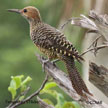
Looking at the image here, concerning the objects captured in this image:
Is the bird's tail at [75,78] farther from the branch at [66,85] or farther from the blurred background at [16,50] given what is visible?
the blurred background at [16,50]

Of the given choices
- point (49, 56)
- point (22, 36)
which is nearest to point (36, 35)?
Answer: point (49, 56)

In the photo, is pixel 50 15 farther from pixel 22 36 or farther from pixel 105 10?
pixel 22 36

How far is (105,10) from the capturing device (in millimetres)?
7191

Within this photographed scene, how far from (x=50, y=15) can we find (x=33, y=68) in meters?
17.0

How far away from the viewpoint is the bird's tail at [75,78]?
427 centimetres

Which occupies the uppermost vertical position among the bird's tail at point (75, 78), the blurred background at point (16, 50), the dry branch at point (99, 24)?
the dry branch at point (99, 24)

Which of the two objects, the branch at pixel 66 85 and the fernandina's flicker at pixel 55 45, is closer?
the branch at pixel 66 85

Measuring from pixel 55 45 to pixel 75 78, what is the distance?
77 centimetres

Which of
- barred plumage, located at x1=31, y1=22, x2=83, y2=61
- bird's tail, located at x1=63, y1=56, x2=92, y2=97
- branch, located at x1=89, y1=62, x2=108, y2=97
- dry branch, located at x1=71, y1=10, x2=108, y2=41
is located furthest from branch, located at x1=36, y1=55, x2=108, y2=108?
dry branch, located at x1=71, y1=10, x2=108, y2=41

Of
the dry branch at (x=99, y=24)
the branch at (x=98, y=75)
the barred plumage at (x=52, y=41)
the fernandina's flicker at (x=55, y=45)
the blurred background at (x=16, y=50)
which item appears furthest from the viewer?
the blurred background at (x=16, y=50)

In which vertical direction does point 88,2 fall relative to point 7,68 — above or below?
above

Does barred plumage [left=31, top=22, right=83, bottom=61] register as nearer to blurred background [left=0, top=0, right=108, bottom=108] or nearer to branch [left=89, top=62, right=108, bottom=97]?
branch [left=89, top=62, right=108, bottom=97]

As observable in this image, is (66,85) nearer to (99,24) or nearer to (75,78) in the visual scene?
(75,78)

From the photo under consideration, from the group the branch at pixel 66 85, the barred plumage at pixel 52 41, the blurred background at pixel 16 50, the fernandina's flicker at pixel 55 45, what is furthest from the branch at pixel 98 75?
the blurred background at pixel 16 50
